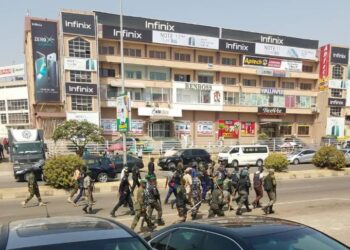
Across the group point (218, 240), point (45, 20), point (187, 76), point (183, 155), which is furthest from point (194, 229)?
point (187, 76)

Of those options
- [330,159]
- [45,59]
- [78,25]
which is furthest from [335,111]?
[45,59]

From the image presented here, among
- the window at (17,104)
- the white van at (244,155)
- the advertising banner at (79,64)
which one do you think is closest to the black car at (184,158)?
the white van at (244,155)

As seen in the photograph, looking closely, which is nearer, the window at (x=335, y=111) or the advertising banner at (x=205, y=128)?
the advertising banner at (x=205, y=128)

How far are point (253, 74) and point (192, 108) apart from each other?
11.8m

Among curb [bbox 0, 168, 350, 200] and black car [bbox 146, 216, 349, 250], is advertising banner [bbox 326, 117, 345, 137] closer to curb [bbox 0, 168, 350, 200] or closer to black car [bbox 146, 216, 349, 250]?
curb [bbox 0, 168, 350, 200]

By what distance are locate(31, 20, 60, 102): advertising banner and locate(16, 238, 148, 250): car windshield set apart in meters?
38.8

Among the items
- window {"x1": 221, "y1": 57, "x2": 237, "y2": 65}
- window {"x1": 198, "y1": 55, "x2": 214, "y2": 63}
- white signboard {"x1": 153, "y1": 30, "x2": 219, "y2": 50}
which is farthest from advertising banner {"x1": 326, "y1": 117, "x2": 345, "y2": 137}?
white signboard {"x1": 153, "y1": 30, "x2": 219, "y2": 50}

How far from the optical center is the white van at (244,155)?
1138 inches

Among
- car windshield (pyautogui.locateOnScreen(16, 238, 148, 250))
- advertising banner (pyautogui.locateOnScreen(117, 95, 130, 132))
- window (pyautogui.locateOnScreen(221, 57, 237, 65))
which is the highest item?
window (pyautogui.locateOnScreen(221, 57, 237, 65))

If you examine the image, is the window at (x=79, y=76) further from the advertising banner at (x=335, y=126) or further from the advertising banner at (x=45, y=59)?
the advertising banner at (x=335, y=126)

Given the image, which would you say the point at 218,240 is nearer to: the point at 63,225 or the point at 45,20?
the point at 63,225

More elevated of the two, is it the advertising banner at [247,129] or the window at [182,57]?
the window at [182,57]

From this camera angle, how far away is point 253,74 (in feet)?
167

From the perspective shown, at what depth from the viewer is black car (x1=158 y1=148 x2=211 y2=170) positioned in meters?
26.5
